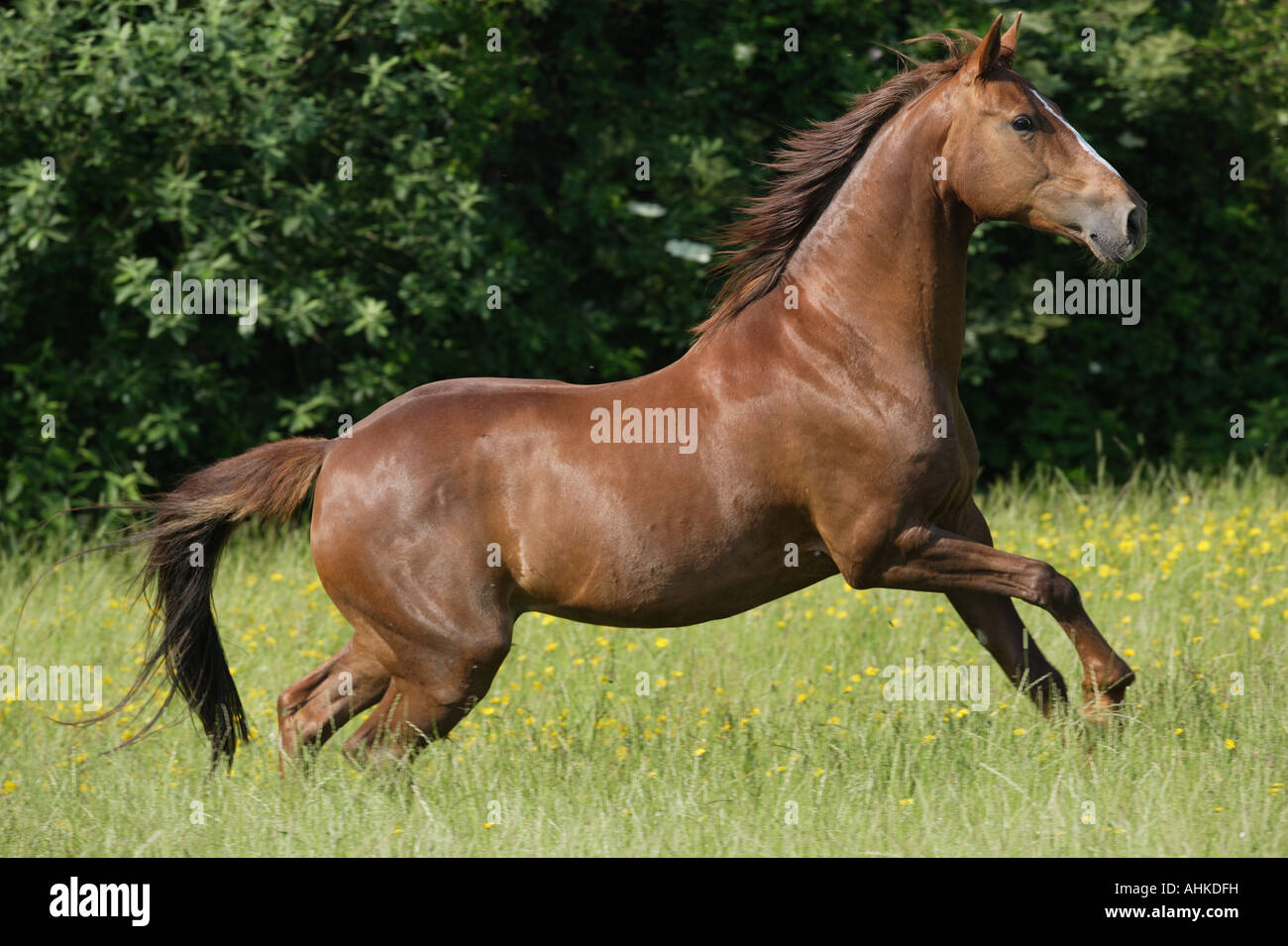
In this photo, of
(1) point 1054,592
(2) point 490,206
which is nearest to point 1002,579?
(1) point 1054,592

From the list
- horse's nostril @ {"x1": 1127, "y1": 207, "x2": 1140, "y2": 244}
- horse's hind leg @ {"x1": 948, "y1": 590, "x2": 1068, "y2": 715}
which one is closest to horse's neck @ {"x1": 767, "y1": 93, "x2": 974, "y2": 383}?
horse's nostril @ {"x1": 1127, "y1": 207, "x2": 1140, "y2": 244}

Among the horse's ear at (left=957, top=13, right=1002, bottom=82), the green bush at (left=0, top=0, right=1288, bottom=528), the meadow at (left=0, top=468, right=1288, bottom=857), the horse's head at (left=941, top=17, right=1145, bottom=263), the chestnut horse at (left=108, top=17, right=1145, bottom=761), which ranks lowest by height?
the meadow at (left=0, top=468, right=1288, bottom=857)

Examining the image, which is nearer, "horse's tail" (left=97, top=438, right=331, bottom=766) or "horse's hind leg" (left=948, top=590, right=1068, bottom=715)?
"horse's hind leg" (left=948, top=590, right=1068, bottom=715)

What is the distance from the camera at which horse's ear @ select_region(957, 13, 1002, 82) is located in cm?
411

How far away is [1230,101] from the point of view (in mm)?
9438

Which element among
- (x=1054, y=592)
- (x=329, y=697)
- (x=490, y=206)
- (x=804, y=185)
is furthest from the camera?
(x=490, y=206)

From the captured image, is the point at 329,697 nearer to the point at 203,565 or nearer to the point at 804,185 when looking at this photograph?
the point at 203,565

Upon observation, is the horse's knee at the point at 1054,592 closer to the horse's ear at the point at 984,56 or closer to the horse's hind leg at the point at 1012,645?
the horse's hind leg at the point at 1012,645

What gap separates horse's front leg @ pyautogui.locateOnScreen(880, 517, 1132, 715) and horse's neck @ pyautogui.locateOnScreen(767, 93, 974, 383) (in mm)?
520

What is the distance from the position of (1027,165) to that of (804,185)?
713 mm

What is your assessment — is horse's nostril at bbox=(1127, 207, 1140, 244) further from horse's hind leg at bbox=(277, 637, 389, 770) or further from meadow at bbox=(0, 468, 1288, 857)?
horse's hind leg at bbox=(277, 637, 389, 770)

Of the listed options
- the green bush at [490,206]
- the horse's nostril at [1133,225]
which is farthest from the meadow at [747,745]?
the green bush at [490,206]

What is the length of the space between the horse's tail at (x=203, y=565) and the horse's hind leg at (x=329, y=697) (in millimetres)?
228

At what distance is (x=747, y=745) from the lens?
4.86 m
